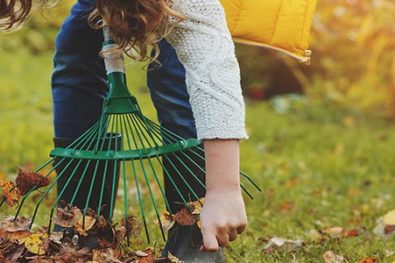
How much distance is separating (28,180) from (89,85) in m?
0.42

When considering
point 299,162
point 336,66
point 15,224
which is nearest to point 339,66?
point 336,66

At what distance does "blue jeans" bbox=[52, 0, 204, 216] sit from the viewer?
6.19ft

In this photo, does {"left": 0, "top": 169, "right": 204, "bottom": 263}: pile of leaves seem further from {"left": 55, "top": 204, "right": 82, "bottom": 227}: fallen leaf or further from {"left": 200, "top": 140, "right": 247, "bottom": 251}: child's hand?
{"left": 200, "top": 140, "right": 247, "bottom": 251}: child's hand

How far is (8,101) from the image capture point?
16.5 ft

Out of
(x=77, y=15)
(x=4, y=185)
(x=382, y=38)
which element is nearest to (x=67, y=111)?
(x=77, y=15)

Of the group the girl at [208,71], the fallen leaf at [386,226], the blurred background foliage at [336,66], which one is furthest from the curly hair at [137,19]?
the blurred background foliage at [336,66]

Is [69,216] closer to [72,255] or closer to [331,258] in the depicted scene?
[72,255]

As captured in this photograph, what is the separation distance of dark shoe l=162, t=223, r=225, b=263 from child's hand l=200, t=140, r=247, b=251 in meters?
0.35

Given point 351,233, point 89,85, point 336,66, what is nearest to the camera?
point 89,85

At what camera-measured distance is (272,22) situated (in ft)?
6.00

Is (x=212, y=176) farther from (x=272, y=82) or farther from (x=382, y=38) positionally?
(x=272, y=82)

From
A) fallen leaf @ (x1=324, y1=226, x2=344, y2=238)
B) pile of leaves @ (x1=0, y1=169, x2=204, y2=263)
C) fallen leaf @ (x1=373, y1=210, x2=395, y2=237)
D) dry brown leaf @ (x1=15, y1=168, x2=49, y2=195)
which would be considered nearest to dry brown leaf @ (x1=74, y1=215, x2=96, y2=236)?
pile of leaves @ (x1=0, y1=169, x2=204, y2=263)

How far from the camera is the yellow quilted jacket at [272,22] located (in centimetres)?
181

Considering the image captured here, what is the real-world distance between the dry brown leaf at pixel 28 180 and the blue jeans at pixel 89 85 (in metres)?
0.32
